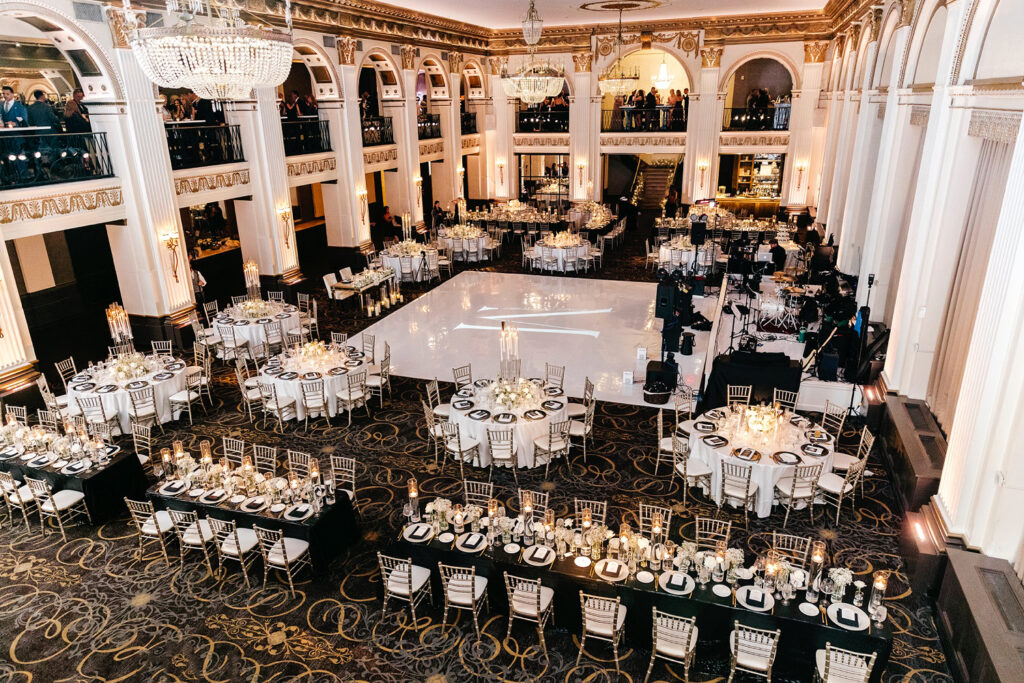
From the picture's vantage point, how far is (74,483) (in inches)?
330

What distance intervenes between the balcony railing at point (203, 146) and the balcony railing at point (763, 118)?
771 inches

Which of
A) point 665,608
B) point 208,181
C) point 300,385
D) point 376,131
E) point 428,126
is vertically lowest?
point 665,608

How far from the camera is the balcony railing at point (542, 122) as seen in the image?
28859 millimetres

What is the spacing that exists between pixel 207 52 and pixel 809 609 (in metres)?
7.79

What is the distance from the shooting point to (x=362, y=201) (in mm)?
20219

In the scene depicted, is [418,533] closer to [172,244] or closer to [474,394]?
[474,394]

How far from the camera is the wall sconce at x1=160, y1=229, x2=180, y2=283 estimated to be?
45.0ft

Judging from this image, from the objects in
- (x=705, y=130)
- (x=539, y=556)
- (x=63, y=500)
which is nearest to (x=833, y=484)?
(x=539, y=556)

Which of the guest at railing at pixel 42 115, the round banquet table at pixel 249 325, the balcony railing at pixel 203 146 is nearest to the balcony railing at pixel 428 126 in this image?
the balcony railing at pixel 203 146

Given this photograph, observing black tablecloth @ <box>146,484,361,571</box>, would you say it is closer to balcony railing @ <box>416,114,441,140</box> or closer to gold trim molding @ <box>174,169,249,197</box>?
gold trim molding @ <box>174,169,249,197</box>

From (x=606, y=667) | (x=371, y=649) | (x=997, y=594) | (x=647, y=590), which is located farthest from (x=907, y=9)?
(x=371, y=649)

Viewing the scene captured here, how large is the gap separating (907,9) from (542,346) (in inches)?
353

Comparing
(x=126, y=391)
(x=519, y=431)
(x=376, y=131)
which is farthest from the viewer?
(x=376, y=131)

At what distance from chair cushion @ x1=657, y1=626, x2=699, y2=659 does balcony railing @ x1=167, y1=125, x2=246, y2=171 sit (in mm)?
13361
